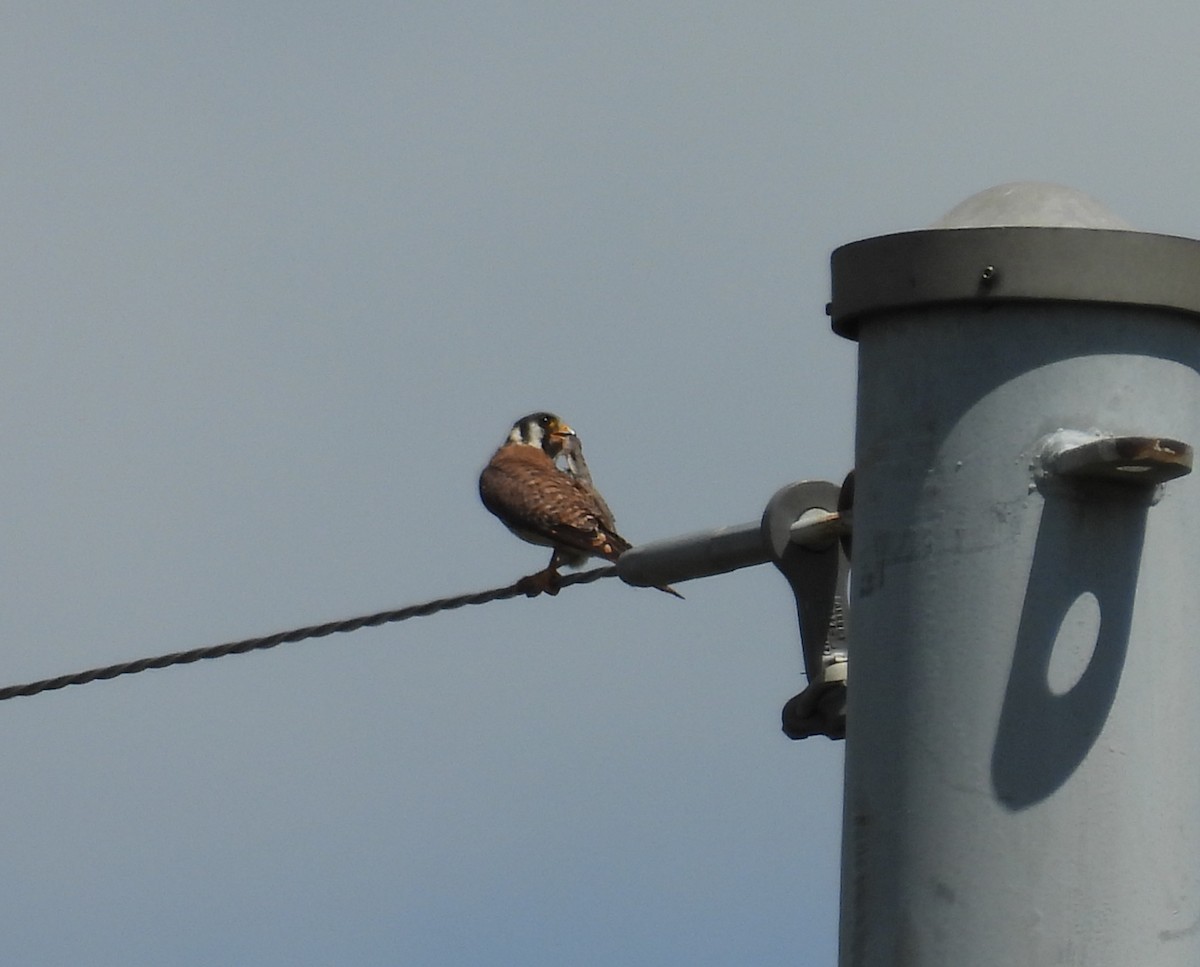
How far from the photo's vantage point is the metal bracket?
2240 mm

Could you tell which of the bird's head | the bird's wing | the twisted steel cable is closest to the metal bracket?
the twisted steel cable

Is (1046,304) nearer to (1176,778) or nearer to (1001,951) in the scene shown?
(1176,778)

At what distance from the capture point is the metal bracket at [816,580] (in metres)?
2.24

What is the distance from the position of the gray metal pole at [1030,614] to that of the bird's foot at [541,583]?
5.80 metres

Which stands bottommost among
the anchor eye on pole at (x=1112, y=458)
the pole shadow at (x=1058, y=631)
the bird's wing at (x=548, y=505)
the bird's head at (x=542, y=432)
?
the pole shadow at (x=1058, y=631)

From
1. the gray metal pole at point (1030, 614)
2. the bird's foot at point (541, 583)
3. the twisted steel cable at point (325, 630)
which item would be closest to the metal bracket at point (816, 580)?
the gray metal pole at point (1030, 614)

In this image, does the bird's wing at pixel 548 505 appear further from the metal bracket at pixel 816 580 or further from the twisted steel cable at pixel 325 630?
the metal bracket at pixel 816 580

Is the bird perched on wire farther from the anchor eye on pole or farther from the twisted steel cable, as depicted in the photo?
the anchor eye on pole

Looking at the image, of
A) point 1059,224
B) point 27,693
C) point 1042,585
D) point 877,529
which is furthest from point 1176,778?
point 27,693

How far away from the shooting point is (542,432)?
34.8ft

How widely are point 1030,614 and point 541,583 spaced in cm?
605

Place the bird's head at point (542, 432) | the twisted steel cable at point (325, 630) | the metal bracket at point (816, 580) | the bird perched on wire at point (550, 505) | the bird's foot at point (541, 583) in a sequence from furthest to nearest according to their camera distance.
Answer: the bird's head at point (542, 432), the bird perched on wire at point (550, 505), the bird's foot at point (541, 583), the twisted steel cable at point (325, 630), the metal bracket at point (816, 580)

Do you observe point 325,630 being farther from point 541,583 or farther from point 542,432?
point 542,432

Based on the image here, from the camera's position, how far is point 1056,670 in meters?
1.73
